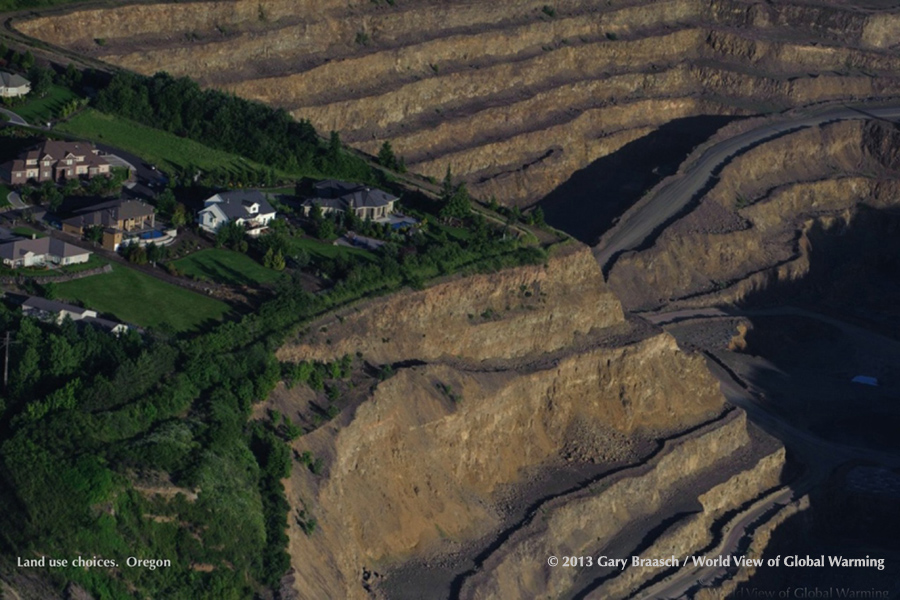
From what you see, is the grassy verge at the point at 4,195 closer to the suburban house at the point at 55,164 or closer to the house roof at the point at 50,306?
the suburban house at the point at 55,164

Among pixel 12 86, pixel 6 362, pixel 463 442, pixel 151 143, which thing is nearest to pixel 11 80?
pixel 12 86

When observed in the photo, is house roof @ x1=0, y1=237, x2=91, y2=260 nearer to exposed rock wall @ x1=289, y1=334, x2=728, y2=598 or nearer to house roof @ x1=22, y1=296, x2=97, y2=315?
house roof @ x1=22, y1=296, x2=97, y2=315

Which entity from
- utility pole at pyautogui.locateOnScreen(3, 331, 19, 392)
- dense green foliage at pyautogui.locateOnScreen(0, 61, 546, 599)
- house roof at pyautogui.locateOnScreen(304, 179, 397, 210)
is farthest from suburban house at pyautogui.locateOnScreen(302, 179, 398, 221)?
utility pole at pyautogui.locateOnScreen(3, 331, 19, 392)

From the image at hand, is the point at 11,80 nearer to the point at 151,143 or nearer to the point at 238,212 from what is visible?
the point at 151,143

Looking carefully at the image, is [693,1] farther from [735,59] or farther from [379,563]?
[379,563]

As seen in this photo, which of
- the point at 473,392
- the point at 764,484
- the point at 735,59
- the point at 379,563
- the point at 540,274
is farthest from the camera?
the point at 735,59

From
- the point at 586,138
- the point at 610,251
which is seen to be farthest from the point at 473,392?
the point at 586,138
